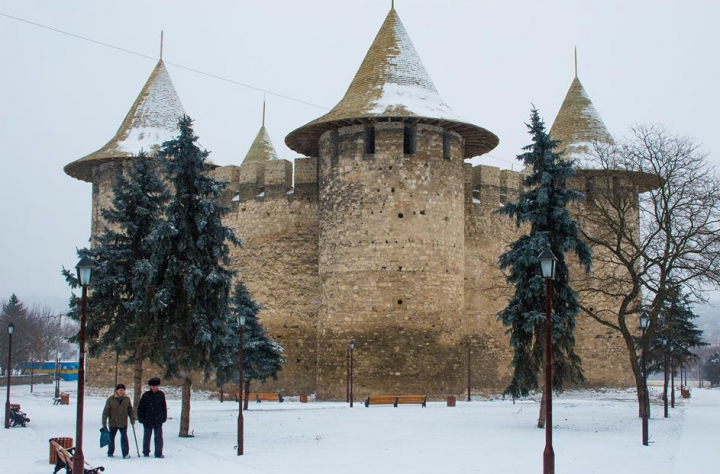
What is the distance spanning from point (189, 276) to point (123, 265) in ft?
10.8

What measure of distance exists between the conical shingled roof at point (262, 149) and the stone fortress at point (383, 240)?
1088 centimetres

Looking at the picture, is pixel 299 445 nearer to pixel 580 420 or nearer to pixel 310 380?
pixel 580 420

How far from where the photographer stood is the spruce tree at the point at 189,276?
58.1 feet

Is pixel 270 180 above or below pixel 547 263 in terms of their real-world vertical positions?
above

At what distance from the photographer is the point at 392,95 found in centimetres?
2705

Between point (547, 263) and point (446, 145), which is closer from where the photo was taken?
point (547, 263)

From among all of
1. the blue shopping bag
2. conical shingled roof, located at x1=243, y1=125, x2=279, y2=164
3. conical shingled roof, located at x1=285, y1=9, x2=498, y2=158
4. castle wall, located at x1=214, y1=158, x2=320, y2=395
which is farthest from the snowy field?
conical shingled roof, located at x1=243, y1=125, x2=279, y2=164

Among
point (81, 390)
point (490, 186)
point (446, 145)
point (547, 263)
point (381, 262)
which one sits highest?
point (446, 145)

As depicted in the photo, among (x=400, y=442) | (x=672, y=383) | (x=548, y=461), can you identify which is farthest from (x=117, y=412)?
(x=672, y=383)

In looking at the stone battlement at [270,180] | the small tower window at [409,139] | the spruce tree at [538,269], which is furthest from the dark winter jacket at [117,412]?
the stone battlement at [270,180]

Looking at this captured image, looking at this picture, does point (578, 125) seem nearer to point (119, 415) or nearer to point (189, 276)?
point (189, 276)

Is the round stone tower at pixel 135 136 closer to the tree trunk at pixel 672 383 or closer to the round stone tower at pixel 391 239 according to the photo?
the round stone tower at pixel 391 239

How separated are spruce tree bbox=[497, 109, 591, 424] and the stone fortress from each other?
12.4 feet

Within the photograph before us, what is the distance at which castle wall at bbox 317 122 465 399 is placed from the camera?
26000 millimetres
